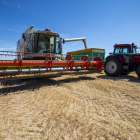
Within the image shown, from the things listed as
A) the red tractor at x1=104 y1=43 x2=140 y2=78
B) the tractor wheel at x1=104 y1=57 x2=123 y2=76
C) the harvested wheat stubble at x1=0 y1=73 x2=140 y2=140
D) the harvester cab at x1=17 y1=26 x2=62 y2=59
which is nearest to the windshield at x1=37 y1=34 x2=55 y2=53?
the harvester cab at x1=17 y1=26 x2=62 y2=59

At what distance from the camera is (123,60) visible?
639 cm

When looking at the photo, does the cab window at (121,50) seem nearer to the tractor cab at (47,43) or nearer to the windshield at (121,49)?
the windshield at (121,49)

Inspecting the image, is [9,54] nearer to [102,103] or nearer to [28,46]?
[28,46]

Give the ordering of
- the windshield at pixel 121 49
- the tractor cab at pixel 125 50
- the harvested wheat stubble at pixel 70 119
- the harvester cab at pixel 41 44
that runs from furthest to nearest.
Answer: the windshield at pixel 121 49, the tractor cab at pixel 125 50, the harvester cab at pixel 41 44, the harvested wheat stubble at pixel 70 119

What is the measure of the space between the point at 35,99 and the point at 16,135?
4.27 ft

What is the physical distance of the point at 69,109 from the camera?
2.27 metres

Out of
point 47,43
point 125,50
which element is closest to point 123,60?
point 125,50

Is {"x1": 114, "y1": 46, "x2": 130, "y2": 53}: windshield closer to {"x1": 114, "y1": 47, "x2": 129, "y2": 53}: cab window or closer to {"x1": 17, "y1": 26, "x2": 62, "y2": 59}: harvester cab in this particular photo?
{"x1": 114, "y1": 47, "x2": 129, "y2": 53}: cab window

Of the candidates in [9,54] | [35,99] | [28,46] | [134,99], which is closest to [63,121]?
[35,99]

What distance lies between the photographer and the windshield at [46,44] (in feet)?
19.5

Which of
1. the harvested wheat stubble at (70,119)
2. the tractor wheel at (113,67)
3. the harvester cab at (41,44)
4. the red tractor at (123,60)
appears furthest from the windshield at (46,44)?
the harvested wheat stubble at (70,119)

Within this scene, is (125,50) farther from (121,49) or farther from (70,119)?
(70,119)

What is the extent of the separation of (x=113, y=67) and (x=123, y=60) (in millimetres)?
657

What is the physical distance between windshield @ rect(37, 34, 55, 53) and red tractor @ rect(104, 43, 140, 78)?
327cm
